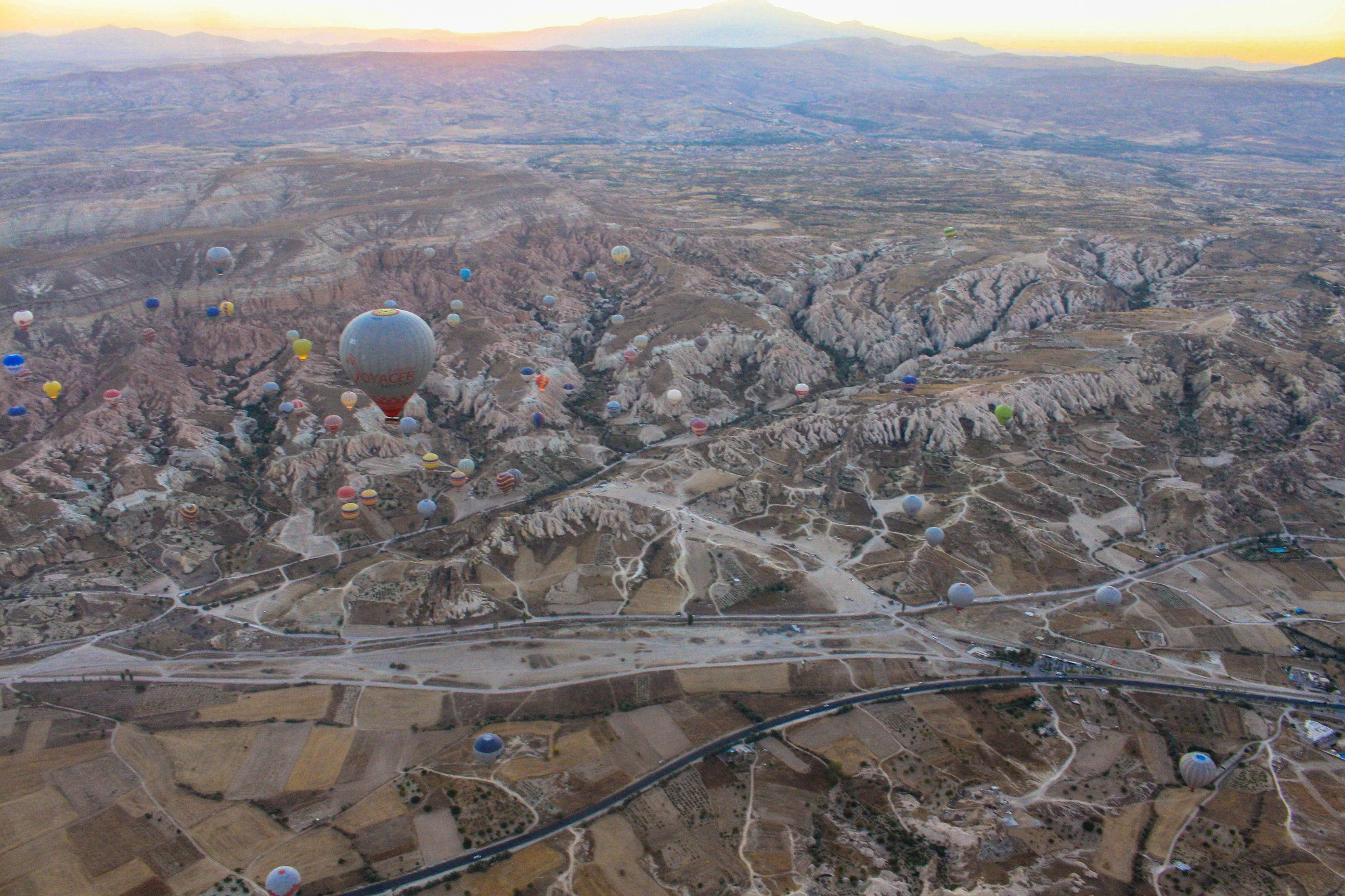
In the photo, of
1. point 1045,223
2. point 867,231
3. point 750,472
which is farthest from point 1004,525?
point 1045,223

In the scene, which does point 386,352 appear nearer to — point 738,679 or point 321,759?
point 321,759

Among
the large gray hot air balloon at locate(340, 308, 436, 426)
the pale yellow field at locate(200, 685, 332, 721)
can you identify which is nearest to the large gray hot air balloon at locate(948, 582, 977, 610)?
the pale yellow field at locate(200, 685, 332, 721)

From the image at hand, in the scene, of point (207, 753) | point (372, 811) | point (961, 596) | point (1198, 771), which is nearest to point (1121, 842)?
point (1198, 771)

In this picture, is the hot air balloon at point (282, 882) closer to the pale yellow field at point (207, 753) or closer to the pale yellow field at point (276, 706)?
the pale yellow field at point (207, 753)

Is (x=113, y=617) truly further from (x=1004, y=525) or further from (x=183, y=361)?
(x=1004, y=525)

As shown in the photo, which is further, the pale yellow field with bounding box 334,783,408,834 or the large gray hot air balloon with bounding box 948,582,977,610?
the large gray hot air balloon with bounding box 948,582,977,610

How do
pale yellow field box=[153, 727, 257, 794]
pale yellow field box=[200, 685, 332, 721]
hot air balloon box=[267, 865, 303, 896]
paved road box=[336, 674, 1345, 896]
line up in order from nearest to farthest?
hot air balloon box=[267, 865, 303, 896] → paved road box=[336, 674, 1345, 896] → pale yellow field box=[153, 727, 257, 794] → pale yellow field box=[200, 685, 332, 721]

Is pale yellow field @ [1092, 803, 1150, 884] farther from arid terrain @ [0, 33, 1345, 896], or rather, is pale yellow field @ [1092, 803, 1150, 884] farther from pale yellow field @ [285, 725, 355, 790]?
pale yellow field @ [285, 725, 355, 790]
